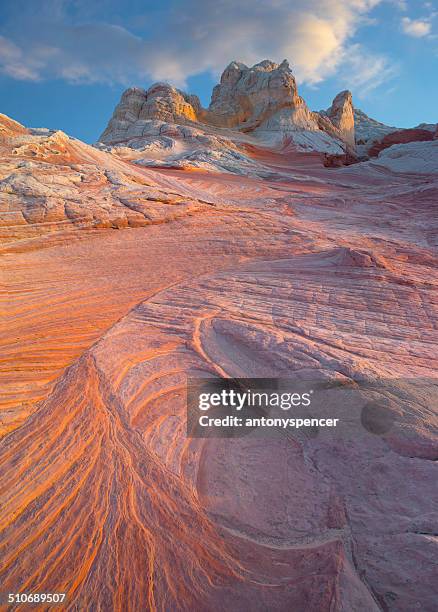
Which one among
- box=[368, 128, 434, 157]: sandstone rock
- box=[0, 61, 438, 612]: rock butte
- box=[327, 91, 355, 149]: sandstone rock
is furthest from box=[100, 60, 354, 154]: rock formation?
box=[0, 61, 438, 612]: rock butte

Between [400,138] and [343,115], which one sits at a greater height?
[343,115]

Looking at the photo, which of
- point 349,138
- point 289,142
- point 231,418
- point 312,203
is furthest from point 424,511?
point 349,138

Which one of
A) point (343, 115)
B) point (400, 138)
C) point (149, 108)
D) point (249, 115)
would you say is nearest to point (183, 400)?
point (149, 108)

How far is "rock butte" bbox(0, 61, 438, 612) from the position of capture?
8.40ft

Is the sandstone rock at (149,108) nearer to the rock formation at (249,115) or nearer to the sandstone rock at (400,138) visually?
the rock formation at (249,115)

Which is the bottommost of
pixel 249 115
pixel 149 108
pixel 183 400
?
pixel 183 400

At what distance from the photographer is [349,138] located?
3934cm

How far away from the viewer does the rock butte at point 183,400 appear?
2.56m

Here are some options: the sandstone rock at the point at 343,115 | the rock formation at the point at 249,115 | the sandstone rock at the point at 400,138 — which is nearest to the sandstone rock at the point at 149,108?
the rock formation at the point at 249,115

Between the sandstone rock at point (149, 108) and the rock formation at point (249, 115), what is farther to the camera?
the sandstone rock at point (149, 108)

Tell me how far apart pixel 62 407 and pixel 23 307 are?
256 cm

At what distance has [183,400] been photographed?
4.18m

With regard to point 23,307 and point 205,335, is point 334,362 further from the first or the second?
point 23,307

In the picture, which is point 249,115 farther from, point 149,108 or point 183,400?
point 183,400
